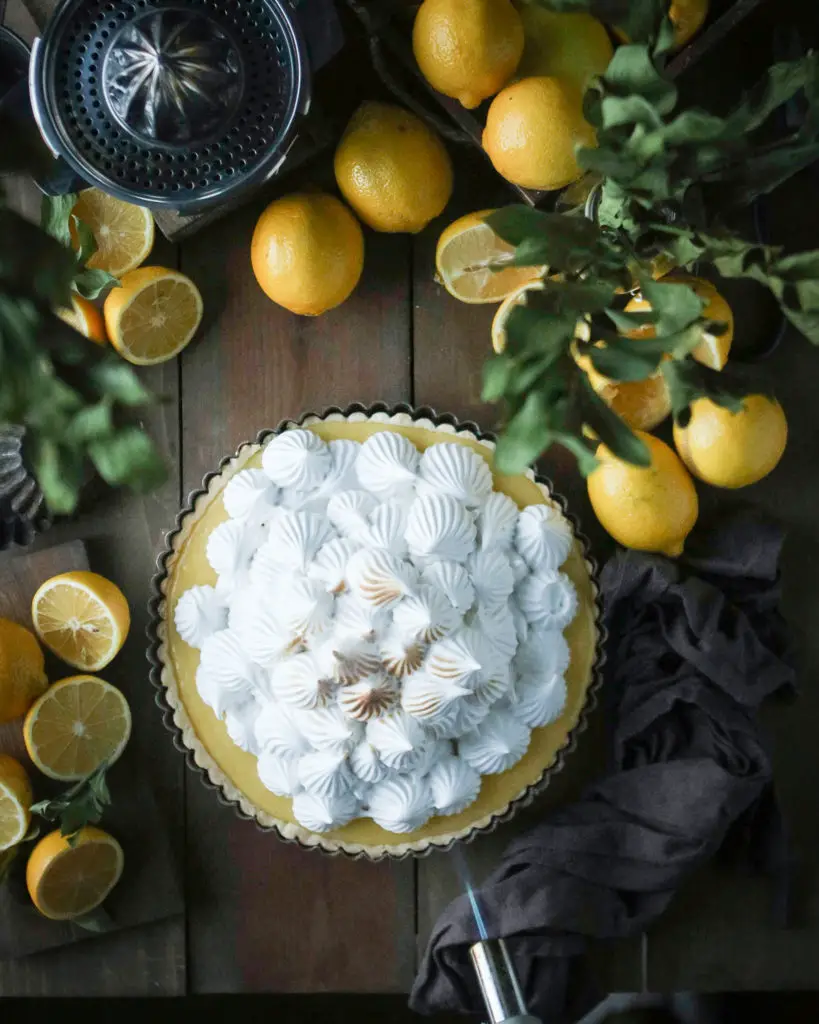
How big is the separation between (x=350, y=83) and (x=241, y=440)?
0.34 meters

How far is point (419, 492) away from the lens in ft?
3.05

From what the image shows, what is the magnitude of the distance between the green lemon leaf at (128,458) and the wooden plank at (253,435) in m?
0.38

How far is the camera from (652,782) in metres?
1.01

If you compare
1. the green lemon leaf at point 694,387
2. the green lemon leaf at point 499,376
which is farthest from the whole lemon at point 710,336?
the green lemon leaf at point 499,376

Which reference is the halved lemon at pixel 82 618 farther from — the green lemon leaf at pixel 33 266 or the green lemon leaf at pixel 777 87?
the green lemon leaf at pixel 777 87

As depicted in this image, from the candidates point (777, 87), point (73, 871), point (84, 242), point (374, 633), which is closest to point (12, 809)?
point (73, 871)

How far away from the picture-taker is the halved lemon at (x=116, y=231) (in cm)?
103

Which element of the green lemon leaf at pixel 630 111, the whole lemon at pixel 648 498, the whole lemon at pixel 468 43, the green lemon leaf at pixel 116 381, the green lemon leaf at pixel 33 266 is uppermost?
the green lemon leaf at pixel 630 111

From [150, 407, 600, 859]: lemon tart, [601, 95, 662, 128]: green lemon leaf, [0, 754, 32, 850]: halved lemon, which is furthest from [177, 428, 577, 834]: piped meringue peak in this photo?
[601, 95, 662, 128]: green lemon leaf

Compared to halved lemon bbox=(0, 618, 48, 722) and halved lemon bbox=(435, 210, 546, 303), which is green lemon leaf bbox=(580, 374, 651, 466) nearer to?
halved lemon bbox=(435, 210, 546, 303)

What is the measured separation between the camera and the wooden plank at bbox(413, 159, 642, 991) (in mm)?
1061

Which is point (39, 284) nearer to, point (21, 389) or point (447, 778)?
point (21, 389)

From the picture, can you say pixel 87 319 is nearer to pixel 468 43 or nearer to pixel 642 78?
pixel 468 43

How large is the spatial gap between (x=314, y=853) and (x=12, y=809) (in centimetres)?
27
